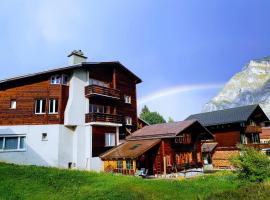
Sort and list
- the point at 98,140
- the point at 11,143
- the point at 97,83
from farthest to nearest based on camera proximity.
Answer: the point at 97,83 < the point at 98,140 < the point at 11,143

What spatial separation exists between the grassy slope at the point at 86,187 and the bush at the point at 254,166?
3.50 ft

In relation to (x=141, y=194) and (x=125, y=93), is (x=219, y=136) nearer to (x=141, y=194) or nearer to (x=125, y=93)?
(x=125, y=93)

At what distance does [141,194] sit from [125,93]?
22956mm

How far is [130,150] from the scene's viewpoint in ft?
92.4

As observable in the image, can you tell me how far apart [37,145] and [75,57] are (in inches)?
460

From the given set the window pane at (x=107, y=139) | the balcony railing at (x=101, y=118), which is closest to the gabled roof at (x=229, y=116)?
the balcony railing at (x=101, y=118)

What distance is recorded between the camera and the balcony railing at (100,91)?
31.2m

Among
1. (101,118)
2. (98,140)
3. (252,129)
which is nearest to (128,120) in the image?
(101,118)

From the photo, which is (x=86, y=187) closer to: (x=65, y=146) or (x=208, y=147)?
(x=65, y=146)

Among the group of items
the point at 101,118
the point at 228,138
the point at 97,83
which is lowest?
the point at 228,138

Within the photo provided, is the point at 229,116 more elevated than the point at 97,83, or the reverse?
the point at 97,83

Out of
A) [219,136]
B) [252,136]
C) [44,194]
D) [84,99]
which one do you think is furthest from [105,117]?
[252,136]

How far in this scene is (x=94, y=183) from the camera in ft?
63.0

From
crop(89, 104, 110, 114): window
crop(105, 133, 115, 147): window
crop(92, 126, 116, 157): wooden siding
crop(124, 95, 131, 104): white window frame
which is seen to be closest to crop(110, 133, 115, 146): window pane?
crop(105, 133, 115, 147): window
